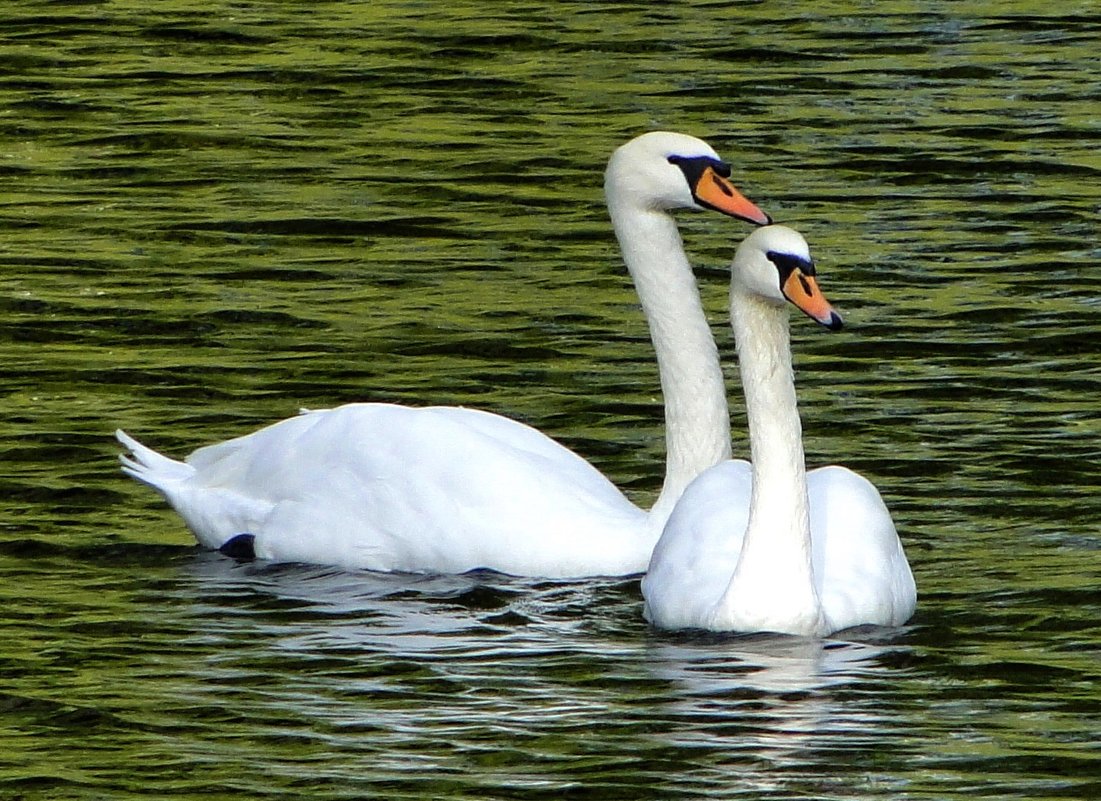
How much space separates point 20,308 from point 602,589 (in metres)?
4.25

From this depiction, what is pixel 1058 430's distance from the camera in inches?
411

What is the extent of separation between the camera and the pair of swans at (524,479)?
29.7 feet

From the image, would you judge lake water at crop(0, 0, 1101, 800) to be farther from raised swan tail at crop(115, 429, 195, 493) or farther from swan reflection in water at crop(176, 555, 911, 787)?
raised swan tail at crop(115, 429, 195, 493)

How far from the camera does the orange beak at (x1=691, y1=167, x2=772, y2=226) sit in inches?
384

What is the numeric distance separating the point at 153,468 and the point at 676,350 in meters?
1.81

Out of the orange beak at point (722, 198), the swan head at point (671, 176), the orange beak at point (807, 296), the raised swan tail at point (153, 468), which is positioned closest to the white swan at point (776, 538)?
the orange beak at point (807, 296)

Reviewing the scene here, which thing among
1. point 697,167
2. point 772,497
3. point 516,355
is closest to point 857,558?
point 772,497

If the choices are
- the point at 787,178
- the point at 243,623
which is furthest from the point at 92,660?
the point at 787,178

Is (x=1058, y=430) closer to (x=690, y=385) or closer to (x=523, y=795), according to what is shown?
(x=690, y=385)

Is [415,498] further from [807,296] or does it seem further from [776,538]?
[807,296]

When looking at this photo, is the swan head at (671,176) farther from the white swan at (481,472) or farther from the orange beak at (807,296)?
the orange beak at (807,296)

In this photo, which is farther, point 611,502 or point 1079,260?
point 1079,260

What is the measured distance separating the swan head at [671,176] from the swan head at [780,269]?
1.23 metres

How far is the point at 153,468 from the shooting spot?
33.2 feet
